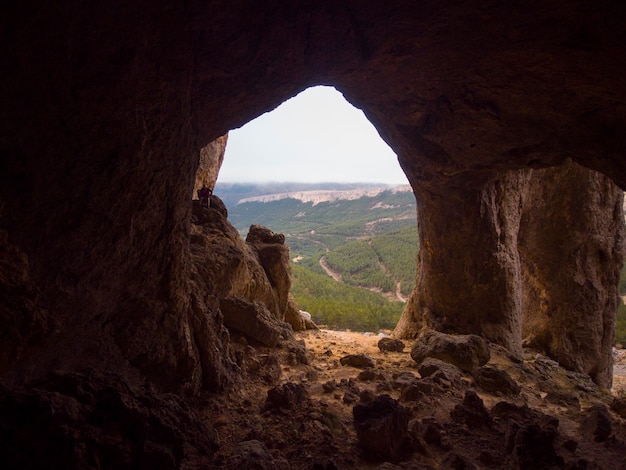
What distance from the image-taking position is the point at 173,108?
392 centimetres

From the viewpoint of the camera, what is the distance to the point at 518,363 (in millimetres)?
7895

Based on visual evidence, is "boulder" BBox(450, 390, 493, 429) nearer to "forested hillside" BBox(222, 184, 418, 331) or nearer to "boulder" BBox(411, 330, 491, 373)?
"boulder" BBox(411, 330, 491, 373)

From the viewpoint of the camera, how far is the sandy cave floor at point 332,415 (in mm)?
3486

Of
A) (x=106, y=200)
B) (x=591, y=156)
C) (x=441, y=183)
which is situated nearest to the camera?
(x=106, y=200)

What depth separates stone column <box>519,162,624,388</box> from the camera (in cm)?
1032

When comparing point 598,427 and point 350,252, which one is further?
point 350,252

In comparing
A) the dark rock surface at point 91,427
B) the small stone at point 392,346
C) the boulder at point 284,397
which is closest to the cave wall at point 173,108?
the dark rock surface at point 91,427

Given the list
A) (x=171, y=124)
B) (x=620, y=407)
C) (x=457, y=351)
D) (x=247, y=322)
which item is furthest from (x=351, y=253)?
(x=171, y=124)

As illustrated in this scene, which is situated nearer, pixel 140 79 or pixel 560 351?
pixel 140 79

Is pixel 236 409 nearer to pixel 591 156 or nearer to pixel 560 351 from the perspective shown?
pixel 591 156

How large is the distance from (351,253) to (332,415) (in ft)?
242

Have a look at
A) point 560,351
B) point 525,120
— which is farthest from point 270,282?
point 560,351

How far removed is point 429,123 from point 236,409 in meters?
6.25

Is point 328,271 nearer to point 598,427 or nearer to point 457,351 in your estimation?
point 457,351
